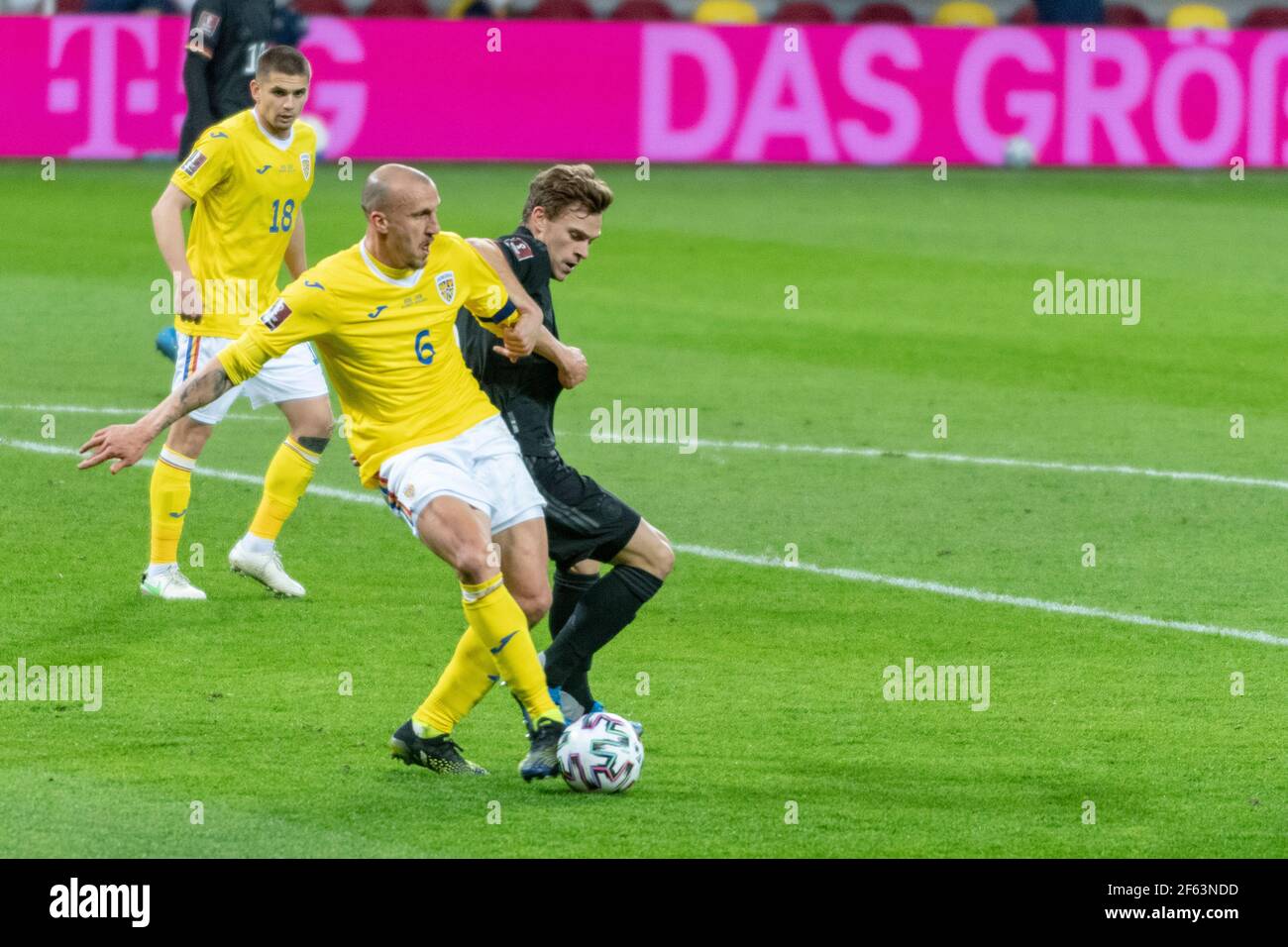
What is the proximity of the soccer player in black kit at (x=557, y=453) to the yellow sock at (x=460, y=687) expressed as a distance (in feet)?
1.35

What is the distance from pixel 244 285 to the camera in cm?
913

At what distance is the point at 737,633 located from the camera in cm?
846

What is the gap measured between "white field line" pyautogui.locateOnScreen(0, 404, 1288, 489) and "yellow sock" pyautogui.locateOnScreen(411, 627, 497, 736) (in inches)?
226

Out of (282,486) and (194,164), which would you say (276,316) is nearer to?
(282,486)

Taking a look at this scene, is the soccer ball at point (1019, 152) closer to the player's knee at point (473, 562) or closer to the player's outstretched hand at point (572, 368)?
the player's outstretched hand at point (572, 368)

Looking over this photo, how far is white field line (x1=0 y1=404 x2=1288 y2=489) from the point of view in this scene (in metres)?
11.6

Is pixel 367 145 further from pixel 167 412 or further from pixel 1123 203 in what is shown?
pixel 167 412

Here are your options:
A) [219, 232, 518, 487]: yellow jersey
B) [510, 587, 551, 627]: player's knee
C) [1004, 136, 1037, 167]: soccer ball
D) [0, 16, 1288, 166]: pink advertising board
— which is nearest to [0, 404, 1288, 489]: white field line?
[510, 587, 551, 627]: player's knee

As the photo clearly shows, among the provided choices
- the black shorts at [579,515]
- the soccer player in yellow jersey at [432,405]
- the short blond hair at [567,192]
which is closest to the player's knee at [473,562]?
the soccer player in yellow jersey at [432,405]

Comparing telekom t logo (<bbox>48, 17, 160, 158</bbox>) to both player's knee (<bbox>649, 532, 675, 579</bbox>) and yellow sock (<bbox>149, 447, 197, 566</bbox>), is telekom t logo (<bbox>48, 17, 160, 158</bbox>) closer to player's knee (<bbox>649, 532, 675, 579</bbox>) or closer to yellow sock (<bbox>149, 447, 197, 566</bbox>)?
yellow sock (<bbox>149, 447, 197, 566</bbox>)

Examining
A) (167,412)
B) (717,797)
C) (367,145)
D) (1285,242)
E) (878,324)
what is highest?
(367,145)

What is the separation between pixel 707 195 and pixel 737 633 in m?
14.8

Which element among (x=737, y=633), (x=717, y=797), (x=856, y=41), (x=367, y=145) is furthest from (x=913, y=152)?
(x=717, y=797)

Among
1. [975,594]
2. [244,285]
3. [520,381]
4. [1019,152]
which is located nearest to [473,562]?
[520,381]
